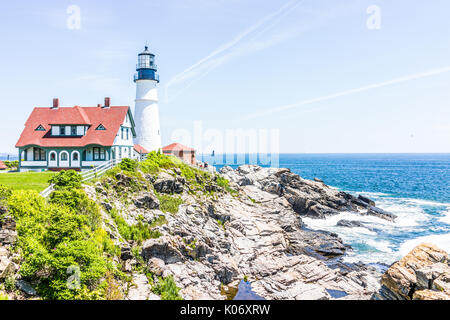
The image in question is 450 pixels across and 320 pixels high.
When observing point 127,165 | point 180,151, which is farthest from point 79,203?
point 180,151

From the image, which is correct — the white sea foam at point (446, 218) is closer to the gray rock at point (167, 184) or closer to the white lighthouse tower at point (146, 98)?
the gray rock at point (167, 184)

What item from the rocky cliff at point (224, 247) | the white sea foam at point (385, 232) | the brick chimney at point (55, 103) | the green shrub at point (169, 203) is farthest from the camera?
the brick chimney at point (55, 103)

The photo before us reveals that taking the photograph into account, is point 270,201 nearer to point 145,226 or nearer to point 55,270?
point 145,226

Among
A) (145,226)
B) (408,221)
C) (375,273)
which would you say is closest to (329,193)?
(408,221)

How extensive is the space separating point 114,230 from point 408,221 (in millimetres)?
37111

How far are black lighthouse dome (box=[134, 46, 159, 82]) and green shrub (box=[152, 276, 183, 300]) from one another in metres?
32.6

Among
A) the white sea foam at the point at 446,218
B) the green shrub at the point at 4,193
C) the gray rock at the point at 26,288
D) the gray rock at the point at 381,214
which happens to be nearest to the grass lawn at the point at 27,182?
the green shrub at the point at 4,193

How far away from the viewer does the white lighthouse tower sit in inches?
1751

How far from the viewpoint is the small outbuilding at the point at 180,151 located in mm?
49344

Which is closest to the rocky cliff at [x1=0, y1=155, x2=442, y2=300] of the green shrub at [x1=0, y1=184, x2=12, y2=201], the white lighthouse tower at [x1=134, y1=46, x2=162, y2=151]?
the green shrub at [x1=0, y1=184, x2=12, y2=201]

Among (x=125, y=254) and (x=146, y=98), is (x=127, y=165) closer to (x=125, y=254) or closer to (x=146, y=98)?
(x=125, y=254)

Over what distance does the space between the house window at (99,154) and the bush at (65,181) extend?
15482mm

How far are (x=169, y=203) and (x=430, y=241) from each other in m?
25.8
